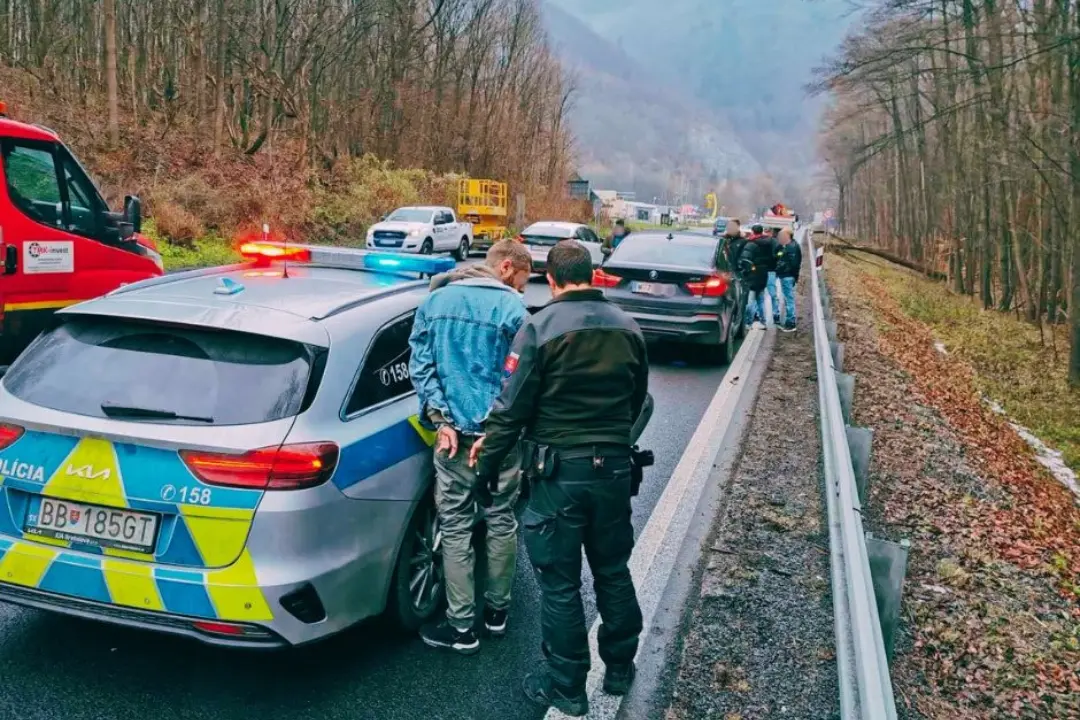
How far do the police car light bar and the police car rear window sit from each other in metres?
1.44

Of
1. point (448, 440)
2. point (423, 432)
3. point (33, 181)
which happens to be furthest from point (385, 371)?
point (33, 181)

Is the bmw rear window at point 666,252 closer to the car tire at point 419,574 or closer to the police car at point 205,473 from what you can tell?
the car tire at point 419,574

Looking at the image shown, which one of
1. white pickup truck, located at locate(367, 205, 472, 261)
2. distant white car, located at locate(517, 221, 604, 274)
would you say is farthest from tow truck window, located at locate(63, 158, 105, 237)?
white pickup truck, located at locate(367, 205, 472, 261)

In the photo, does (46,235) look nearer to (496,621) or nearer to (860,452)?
(496,621)

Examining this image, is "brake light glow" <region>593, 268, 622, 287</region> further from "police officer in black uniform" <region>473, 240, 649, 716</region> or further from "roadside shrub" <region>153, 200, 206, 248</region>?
"roadside shrub" <region>153, 200, 206, 248</region>

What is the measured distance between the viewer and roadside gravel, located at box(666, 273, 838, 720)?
358 centimetres

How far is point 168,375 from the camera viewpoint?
344cm

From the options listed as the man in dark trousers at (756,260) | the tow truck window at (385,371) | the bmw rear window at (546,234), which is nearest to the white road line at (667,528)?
the tow truck window at (385,371)

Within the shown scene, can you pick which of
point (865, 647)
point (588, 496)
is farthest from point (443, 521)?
point (865, 647)

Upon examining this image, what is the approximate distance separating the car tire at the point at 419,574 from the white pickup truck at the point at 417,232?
21.9 meters

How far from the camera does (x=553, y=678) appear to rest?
11.5 feet

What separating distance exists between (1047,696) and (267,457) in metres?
3.83

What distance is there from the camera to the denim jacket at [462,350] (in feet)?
12.7

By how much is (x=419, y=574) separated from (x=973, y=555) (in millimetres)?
3903
